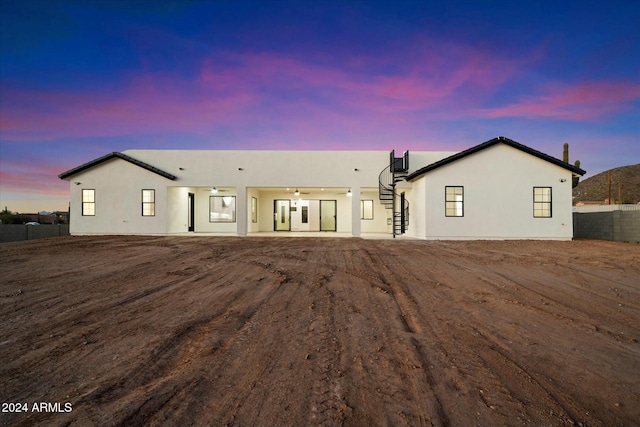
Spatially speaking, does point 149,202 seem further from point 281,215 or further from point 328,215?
point 328,215

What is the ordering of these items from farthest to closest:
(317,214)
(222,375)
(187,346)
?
(317,214) < (187,346) < (222,375)

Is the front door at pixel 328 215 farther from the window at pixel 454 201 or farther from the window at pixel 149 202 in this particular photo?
the window at pixel 149 202

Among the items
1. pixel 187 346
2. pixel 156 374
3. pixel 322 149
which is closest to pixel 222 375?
pixel 156 374

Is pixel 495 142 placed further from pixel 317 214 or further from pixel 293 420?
pixel 293 420

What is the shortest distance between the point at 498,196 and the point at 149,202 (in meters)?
18.5

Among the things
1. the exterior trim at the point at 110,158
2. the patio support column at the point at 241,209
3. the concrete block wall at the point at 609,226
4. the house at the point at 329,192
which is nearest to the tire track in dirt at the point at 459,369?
the house at the point at 329,192

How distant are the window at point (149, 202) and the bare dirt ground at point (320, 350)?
37.6 ft

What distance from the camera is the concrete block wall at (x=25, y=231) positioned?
17406 mm

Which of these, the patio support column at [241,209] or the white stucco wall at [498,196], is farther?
the patio support column at [241,209]

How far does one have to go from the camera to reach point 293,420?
2135mm

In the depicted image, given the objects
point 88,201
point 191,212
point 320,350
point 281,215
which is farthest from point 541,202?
point 88,201

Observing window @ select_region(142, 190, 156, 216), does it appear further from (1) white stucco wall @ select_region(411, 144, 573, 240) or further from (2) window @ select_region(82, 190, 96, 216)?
(1) white stucco wall @ select_region(411, 144, 573, 240)

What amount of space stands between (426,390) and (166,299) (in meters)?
4.25

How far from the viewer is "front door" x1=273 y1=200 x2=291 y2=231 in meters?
22.4
